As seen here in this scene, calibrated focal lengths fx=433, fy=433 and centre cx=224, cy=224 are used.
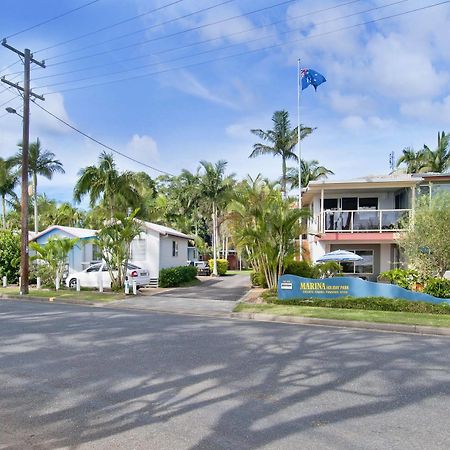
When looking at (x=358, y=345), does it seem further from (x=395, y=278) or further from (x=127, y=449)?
(x=395, y=278)

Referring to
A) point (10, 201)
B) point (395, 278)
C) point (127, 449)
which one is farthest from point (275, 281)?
point (10, 201)

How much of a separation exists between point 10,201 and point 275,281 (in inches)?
1325

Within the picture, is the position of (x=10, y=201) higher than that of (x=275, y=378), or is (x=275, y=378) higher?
(x=10, y=201)

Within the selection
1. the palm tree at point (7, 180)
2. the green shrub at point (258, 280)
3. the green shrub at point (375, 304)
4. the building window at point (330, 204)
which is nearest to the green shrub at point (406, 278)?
the green shrub at point (375, 304)

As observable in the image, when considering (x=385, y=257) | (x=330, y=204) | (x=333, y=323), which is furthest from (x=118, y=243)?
(x=385, y=257)

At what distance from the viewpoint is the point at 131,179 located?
86.6 feet

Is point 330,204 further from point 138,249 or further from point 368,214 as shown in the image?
point 138,249

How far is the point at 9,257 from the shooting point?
25.3m

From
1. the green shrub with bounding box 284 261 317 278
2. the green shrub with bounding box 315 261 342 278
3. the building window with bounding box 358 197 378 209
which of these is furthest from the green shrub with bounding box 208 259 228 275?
the green shrub with bounding box 315 261 342 278

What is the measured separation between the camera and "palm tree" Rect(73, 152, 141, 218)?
25203mm

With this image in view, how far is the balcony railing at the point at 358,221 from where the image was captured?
22859 mm

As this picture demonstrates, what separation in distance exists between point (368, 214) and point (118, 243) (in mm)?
13188

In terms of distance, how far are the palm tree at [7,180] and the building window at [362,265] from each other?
1123 inches

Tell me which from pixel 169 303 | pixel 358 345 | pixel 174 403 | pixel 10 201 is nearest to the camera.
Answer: pixel 174 403
